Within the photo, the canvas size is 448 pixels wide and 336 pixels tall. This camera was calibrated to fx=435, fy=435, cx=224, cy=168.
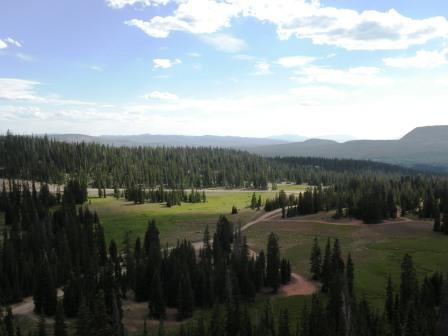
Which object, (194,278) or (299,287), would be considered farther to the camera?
(299,287)

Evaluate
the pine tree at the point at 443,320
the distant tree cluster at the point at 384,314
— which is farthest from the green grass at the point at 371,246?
the pine tree at the point at 443,320

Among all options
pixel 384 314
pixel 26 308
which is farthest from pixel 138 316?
pixel 384 314

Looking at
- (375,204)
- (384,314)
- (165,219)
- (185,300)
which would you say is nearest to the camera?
(384,314)

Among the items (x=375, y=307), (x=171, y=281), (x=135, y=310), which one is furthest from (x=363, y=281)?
(x=135, y=310)

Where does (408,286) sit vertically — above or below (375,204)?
below

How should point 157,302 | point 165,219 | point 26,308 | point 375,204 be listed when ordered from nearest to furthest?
point 157,302
point 26,308
point 375,204
point 165,219

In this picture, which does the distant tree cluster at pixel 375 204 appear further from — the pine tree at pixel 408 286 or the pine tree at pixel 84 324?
the pine tree at pixel 84 324

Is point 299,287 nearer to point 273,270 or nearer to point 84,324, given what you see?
point 273,270

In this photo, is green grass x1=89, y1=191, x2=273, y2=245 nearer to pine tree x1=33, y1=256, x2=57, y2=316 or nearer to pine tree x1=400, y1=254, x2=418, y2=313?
pine tree x1=33, y1=256, x2=57, y2=316

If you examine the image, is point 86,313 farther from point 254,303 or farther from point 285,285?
point 285,285

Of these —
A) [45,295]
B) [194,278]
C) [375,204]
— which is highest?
[375,204]
